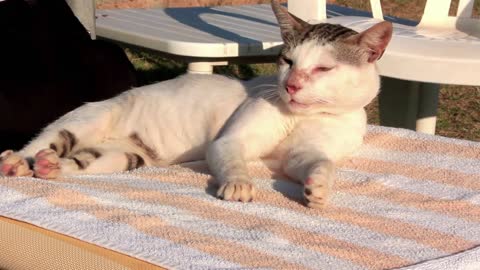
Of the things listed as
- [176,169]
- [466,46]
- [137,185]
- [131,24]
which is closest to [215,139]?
[176,169]

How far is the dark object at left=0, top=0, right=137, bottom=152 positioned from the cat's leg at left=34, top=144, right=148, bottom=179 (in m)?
0.28

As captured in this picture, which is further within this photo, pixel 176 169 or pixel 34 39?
pixel 34 39

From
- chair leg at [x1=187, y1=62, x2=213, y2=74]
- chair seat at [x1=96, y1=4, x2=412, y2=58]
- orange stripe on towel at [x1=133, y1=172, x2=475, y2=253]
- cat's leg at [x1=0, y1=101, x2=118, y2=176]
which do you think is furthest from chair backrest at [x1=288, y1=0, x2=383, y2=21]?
orange stripe on towel at [x1=133, y1=172, x2=475, y2=253]

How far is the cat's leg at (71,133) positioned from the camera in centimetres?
227

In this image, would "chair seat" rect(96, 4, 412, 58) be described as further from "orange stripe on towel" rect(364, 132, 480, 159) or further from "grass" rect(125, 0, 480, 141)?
"grass" rect(125, 0, 480, 141)

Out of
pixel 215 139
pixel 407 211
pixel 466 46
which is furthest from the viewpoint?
pixel 466 46

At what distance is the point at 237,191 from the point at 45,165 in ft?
1.71

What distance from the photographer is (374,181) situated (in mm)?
2320

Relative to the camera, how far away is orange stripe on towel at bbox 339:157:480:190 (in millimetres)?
2369

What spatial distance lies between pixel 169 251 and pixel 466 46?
69.2 inches

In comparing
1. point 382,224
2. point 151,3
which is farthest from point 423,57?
point 151,3

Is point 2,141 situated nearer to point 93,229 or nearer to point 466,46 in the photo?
point 93,229

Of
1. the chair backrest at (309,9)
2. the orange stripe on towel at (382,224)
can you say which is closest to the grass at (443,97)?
the chair backrest at (309,9)

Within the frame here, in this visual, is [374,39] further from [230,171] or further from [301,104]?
[230,171]
